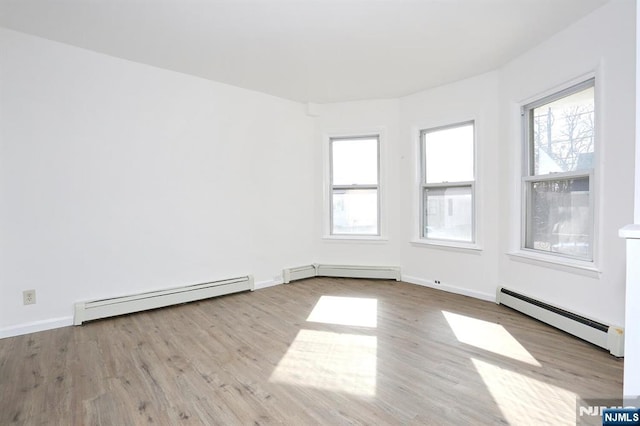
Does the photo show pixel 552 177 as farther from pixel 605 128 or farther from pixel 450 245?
pixel 450 245

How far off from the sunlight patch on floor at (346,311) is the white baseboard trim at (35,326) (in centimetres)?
239

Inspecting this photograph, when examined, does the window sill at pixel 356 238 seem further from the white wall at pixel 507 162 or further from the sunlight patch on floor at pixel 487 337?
the sunlight patch on floor at pixel 487 337

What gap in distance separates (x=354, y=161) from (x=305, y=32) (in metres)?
2.42

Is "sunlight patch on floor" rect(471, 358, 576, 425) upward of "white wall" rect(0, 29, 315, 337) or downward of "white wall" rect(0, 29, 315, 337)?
downward

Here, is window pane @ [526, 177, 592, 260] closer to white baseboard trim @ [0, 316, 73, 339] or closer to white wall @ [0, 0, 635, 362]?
white wall @ [0, 0, 635, 362]

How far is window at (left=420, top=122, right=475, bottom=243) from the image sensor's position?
13.5 ft

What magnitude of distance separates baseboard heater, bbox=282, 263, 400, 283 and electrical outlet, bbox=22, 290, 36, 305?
109 inches

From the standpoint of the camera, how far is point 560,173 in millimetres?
2996

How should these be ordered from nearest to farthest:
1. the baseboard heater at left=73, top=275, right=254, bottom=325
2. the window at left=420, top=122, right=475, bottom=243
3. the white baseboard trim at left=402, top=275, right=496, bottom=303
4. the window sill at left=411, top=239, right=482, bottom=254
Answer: the baseboard heater at left=73, top=275, right=254, bottom=325
the white baseboard trim at left=402, top=275, right=496, bottom=303
the window sill at left=411, top=239, right=482, bottom=254
the window at left=420, top=122, right=475, bottom=243

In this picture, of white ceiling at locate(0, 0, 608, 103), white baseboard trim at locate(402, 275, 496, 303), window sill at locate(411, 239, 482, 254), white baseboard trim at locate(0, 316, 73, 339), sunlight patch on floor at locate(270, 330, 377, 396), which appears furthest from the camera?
window sill at locate(411, 239, 482, 254)

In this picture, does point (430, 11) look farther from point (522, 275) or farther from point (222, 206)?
point (222, 206)

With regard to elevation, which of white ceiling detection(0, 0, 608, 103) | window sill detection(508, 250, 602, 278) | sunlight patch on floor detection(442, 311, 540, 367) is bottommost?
sunlight patch on floor detection(442, 311, 540, 367)

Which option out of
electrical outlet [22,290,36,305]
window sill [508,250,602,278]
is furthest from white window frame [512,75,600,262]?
electrical outlet [22,290,36,305]

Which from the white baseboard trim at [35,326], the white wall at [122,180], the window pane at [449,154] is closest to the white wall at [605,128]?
the window pane at [449,154]
